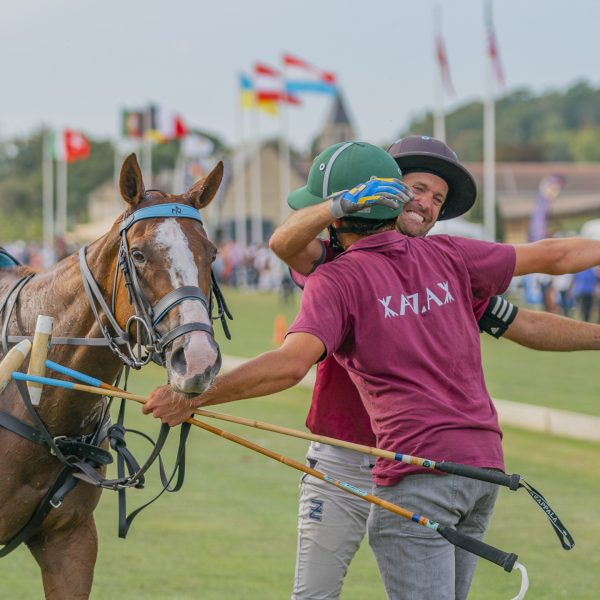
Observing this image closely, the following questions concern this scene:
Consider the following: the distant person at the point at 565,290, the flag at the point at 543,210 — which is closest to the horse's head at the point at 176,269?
the distant person at the point at 565,290

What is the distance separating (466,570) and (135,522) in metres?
4.72

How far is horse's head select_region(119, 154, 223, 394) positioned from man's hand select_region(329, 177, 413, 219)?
617mm

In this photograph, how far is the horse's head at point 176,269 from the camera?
3.85 metres

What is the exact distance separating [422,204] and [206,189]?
0.87 meters

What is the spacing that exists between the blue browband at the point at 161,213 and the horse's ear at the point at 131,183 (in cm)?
8

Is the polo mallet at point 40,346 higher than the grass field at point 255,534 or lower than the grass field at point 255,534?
higher

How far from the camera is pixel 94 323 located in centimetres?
468

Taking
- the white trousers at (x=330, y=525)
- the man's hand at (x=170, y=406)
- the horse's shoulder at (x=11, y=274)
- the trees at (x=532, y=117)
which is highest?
the trees at (x=532, y=117)

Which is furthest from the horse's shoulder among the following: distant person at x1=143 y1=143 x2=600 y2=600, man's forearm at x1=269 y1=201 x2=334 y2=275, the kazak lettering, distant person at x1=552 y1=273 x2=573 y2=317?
distant person at x1=552 y1=273 x2=573 y2=317

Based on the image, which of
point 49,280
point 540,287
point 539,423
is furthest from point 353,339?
point 540,287

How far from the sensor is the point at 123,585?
6883 millimetres

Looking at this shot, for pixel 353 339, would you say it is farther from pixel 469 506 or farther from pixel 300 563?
pixel 300 563

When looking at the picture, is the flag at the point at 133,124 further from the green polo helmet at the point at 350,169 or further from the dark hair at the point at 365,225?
the dark hair at the point at 365,225

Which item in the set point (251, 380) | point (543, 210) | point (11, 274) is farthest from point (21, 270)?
point (543, 210)
